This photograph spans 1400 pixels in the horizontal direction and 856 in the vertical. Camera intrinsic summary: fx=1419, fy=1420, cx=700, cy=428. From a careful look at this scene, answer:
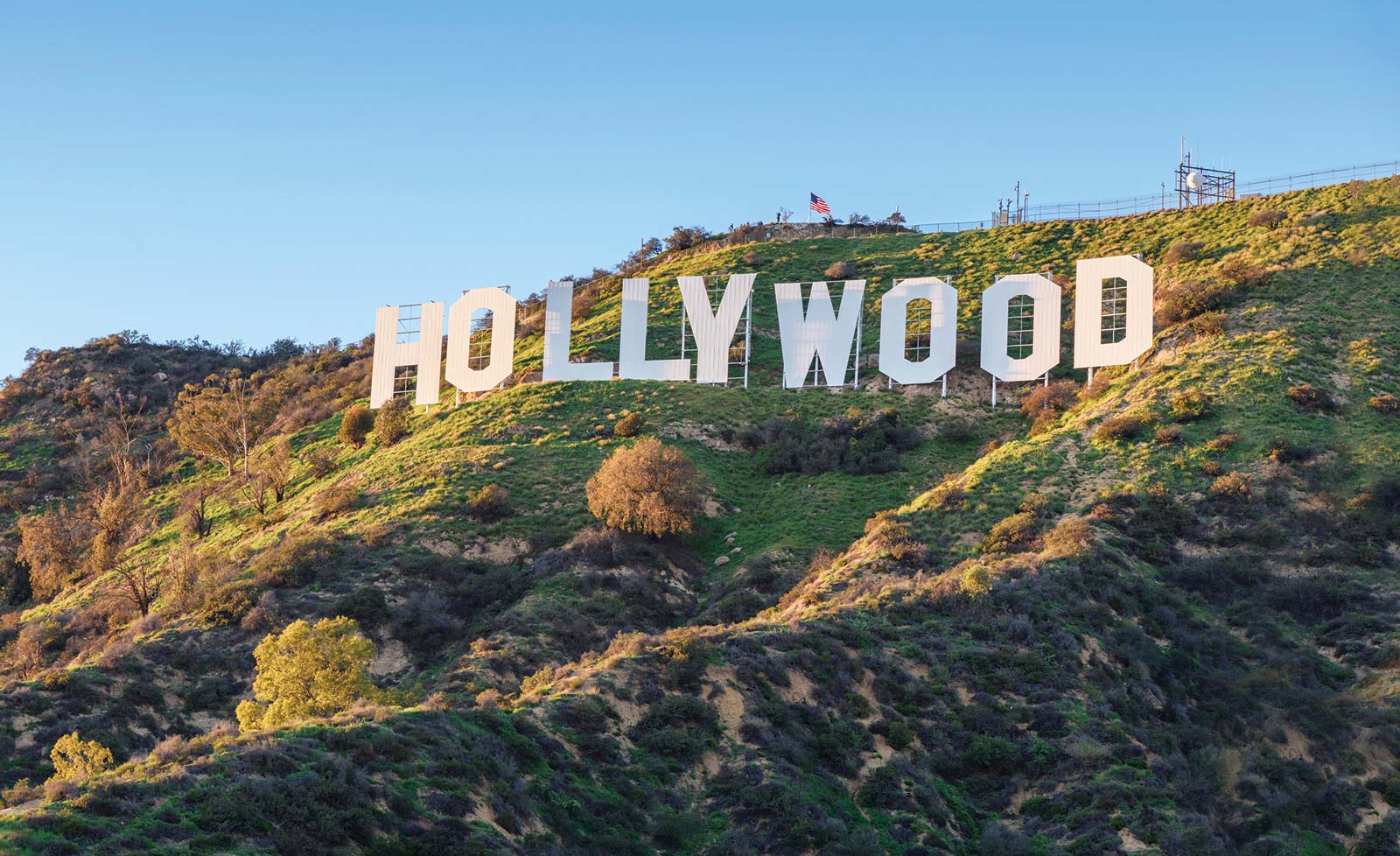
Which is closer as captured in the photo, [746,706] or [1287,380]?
[746,706]

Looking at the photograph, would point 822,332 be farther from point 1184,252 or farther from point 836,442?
point 1184,252

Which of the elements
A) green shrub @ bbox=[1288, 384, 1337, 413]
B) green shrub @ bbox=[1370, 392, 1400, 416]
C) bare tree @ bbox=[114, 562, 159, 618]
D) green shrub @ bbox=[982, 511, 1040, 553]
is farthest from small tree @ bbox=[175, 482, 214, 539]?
green shrub @ bbox=[1370, 392, 1400, 416]

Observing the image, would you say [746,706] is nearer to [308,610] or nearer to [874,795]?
[874,795]

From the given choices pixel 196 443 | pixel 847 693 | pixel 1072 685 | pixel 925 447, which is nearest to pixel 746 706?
pixel 847 693

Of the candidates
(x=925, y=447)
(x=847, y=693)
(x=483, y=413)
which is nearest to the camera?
(x=847, y=693)

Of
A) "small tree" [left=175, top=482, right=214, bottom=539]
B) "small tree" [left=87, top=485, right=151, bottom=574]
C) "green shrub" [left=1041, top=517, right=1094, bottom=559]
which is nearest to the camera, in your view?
"green shrub" [left=1041, top=517, right=1094, bottom=559]

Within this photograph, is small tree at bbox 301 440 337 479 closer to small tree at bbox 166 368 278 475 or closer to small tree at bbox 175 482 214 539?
small tree at bbox 166 368 278 475
